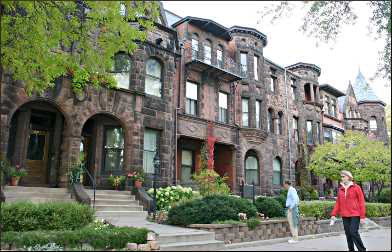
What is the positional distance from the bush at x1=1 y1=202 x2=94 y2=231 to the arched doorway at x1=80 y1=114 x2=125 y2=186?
23.6ft

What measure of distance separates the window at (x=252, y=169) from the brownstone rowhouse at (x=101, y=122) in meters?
7.94

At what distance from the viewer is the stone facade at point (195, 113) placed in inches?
605

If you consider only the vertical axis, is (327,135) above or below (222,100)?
below

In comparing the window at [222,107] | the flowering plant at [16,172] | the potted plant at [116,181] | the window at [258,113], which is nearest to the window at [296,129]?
the window at [258,113]

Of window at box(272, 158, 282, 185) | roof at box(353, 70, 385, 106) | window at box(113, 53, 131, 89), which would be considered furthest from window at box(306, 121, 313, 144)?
window at box(113, 53, 131, 89)

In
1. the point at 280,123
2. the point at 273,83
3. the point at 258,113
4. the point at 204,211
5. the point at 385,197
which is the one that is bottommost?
the point at 385,197

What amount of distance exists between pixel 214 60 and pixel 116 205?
12757mm

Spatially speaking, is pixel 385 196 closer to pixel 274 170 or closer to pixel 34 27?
pixel 274 170

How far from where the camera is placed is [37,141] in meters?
16.6

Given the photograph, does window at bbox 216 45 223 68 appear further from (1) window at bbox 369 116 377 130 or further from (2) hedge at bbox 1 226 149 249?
(1) window at bbox 369 116 377 130

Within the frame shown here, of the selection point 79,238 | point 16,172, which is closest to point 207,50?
point 16,172

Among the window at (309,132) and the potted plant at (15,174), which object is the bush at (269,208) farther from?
the window at (309,132)

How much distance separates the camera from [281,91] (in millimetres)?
29234

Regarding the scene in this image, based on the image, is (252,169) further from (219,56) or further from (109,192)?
(109,192)
